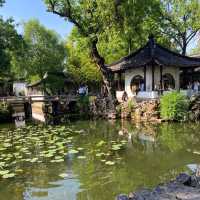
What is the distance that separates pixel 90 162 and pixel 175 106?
37.4 feet

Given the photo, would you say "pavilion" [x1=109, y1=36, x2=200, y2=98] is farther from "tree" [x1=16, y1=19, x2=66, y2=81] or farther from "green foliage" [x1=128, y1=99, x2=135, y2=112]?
"tree" [x1=16, y1=19, x2=66, y2=81]

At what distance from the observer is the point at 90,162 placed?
38.7ft

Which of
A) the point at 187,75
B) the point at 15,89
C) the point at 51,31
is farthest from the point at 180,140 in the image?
the point at 15,89

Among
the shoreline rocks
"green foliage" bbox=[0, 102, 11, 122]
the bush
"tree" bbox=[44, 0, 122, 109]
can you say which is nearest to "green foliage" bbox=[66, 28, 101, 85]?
"tree" bbox=[44, 0, 122, 109]

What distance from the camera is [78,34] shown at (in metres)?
28.9

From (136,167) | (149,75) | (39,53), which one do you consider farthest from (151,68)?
(39,53)

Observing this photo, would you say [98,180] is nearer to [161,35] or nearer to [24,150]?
[24,150]

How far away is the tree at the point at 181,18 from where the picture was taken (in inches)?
1644

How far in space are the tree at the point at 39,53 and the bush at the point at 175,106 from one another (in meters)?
32.5

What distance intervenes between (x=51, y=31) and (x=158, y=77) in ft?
107

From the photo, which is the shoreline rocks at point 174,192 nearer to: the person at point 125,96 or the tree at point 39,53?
the person at point 125,96

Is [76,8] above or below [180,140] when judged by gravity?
above

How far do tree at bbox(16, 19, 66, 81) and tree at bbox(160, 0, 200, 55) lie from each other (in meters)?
19.1

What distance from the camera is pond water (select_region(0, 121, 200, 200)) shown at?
9.00m
